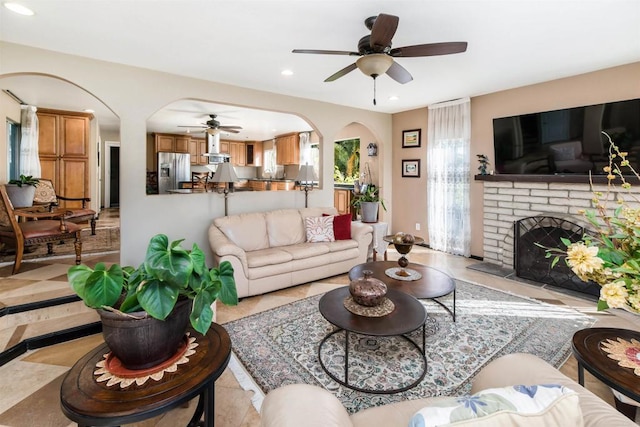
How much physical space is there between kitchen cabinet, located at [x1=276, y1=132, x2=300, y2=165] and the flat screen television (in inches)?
202

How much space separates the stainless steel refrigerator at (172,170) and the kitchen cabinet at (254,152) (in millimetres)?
2074

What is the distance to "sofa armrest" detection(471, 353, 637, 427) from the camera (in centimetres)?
89

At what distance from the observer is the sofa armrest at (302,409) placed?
90 centimetres

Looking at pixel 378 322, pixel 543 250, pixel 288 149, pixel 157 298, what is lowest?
pixel 378 322

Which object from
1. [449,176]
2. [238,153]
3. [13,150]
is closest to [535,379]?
[449,176]

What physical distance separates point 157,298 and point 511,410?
1.01 metres

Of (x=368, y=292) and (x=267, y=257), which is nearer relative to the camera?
(x=368, y=292)

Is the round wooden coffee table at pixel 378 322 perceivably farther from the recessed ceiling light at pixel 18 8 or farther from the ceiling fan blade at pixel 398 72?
the recessed ceiling light at pixel 18 8

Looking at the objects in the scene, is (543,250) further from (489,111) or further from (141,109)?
(141,109)

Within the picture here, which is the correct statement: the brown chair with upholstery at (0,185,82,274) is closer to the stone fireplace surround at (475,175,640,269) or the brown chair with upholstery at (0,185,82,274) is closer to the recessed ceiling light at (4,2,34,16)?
the recessed ceiling light at (4,2,34,16)

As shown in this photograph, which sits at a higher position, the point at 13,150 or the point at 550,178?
the point at 13,150

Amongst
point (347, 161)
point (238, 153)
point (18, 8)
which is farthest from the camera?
point (238, 153)

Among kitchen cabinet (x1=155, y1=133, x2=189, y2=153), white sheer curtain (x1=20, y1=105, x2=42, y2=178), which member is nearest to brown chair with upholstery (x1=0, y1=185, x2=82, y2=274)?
white sheer curtain (x1=20, y1=105, x2=42, y2=178)

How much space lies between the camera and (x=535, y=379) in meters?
1.10
